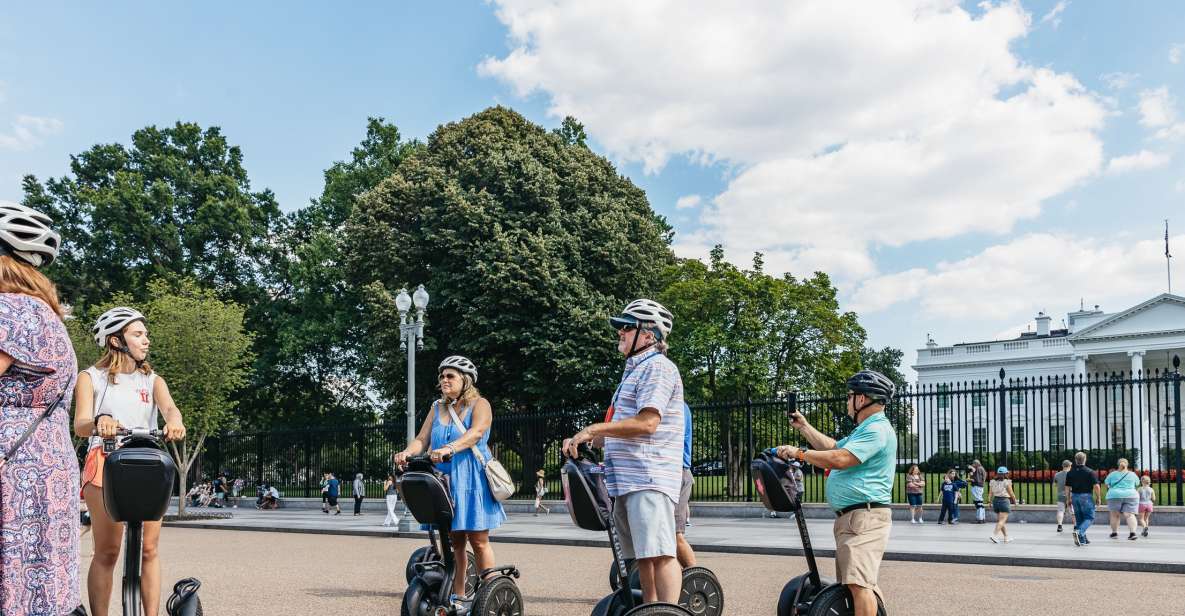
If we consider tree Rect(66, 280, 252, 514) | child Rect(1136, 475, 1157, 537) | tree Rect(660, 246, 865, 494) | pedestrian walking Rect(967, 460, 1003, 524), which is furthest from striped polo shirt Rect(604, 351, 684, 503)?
tree Rect(660, 246, 865, 494)

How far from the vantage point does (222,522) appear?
26094mm

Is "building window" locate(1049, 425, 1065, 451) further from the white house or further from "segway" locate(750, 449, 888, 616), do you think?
"segway" locate(750, 449, 888, 616)

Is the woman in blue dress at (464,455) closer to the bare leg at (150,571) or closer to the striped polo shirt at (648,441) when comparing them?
the bare leg at (150,571)

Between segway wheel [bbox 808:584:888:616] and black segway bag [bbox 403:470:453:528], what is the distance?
227cm

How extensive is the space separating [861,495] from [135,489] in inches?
138

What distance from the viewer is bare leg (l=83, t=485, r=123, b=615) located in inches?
209

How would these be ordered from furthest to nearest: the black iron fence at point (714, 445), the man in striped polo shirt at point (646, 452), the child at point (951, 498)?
the black iron fence at point (714, 445), the child at point (951, 498), the man in striped polo shirt at point (646, 452)

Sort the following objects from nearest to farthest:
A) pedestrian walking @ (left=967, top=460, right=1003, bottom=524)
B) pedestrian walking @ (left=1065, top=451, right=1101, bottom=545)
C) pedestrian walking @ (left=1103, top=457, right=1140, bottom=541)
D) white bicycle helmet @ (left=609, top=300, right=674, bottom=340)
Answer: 1. white bicycle helmet @ (left=609, top=300, right=674, bottom=340)
2. pedestrian walking @ (left=1065, top=451, right=1101, bottom=545)
3. pedestrian walking @ (left=1103, top=457, right=1140, bottom=541)
4. pedestrian walking @ (left=967, top=460, right=1003, bottom=524)

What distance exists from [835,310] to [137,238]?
2945 cm

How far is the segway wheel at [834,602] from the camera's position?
494 centimetres

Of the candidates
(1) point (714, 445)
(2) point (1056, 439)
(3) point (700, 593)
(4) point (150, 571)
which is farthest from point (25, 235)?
(2) point (1056, 439)

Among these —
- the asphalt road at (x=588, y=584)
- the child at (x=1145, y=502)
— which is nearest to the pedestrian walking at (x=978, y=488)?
the child at (x=1145, y=502)

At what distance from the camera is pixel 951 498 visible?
21.2 meters

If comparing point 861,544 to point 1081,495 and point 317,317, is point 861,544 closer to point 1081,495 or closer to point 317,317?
point 1081,495
